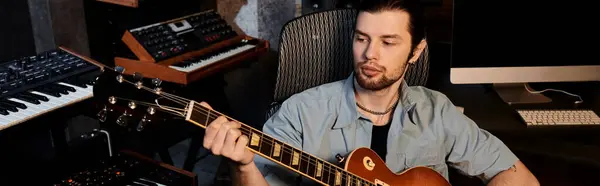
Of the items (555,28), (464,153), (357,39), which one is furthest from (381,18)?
(555,28)

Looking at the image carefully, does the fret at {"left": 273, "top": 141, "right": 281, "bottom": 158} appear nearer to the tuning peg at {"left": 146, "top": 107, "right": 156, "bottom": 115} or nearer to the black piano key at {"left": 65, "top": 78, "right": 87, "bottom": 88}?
the tuning peg at {"left": 146, "top": 107, "right": 156, "bottom": 115}

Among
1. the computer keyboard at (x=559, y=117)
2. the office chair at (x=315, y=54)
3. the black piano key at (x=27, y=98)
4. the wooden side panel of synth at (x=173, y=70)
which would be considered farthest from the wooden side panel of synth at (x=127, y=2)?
the computer keyboard at (x=559, y=117)

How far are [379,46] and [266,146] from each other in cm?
44

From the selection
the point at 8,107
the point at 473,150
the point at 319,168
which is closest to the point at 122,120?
the point at 319,168

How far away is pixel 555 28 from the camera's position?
2107mm

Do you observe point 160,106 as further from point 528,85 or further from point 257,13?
point 257,13

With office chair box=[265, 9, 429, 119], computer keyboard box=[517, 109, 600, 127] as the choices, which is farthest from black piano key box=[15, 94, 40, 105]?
computer keyboard box=[517, 109, 600, 127]

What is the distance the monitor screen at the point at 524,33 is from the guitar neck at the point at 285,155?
0.84 m

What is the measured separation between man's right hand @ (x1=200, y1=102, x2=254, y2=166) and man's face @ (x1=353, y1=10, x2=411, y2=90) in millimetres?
439

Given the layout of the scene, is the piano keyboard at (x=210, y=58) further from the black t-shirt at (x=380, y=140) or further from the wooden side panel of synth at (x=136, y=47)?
the black t-shirt at (x=380, y=140)

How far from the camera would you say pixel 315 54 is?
1.89 metres

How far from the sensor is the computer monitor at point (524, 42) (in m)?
2.08

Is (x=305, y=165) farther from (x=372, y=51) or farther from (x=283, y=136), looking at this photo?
(x=372, y=51)

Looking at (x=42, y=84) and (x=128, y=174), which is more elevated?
(x=42, y=84)
